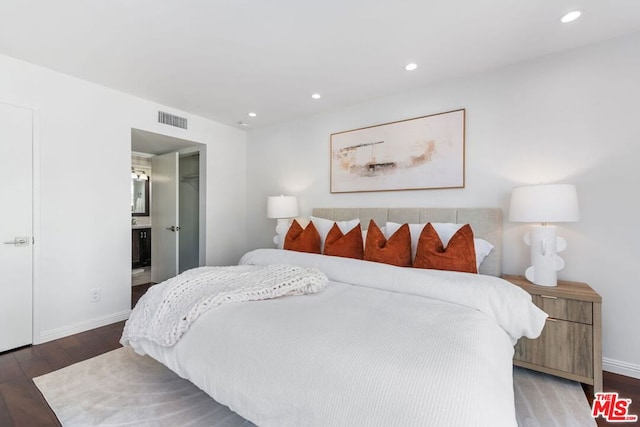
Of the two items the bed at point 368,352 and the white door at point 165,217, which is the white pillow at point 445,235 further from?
the white door at point 165,217

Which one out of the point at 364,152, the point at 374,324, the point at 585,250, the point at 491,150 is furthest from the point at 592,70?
the point at 374,324

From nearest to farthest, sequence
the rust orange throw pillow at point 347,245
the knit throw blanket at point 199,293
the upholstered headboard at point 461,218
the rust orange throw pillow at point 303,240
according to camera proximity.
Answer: the knit throw blanket at point 199,293 < the upholstered headboard at point 461,218 < the rust orange throw pillow at point 347,245 < the rust orange throw pillow at point 303,240

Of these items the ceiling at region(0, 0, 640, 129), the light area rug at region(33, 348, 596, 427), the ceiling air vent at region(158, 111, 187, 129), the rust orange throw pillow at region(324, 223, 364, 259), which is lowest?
the light area rug at region(33, 348, 596, 427)

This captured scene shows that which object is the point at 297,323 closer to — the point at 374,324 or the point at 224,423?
the point at 374,324

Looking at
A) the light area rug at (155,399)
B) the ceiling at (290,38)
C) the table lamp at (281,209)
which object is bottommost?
the light area rug at (155,399)

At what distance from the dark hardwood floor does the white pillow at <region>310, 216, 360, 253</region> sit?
210 cm

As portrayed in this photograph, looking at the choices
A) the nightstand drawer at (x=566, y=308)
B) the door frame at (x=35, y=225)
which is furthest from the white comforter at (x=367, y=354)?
the door frame at (x=35, y=225)

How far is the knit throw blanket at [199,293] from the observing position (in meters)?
1.52

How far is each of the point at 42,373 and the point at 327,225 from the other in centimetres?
258

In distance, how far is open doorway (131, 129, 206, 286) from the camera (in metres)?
3.97

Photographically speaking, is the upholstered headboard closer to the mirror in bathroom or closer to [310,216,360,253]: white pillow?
[310,216,360,253]: white pillow

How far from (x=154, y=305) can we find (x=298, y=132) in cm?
280

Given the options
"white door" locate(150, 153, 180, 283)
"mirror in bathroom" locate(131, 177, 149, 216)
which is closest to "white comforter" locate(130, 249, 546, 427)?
"white door" locate(150, 153, 180, 283)

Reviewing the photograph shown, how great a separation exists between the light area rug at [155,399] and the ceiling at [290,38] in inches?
95.0
